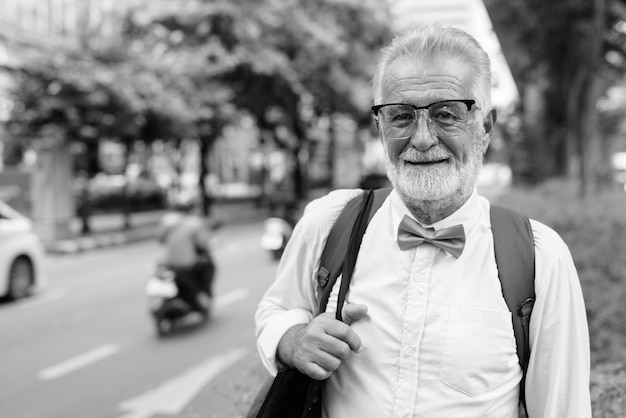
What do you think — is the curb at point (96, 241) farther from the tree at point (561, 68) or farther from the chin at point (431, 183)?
the chin at point (431, 183)

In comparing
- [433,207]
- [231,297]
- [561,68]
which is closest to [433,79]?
[433,207]

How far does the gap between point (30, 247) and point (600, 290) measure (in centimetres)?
751

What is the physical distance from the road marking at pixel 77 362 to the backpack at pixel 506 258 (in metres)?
5.06

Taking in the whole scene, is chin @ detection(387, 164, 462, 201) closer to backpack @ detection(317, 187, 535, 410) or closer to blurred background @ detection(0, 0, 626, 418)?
backpack @ detection(317, 187, 535, 410)

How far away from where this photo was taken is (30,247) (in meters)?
9.91

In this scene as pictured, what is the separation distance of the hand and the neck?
12.4 inches

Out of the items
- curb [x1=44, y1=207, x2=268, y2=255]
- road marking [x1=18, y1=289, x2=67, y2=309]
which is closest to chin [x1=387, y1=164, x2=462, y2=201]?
road marking [x1=18, y1=289, x2=67, y2=309]

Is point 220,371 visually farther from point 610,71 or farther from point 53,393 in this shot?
point 610,71

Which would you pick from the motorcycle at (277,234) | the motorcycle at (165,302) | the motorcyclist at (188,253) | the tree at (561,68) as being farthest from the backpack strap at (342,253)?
the motorcycle at (277,234)

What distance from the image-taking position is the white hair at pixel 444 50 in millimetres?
1744

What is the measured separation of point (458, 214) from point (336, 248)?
0.32m

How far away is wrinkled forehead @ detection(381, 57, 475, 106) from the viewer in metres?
1.74

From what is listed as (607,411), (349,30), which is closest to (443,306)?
(607,411)

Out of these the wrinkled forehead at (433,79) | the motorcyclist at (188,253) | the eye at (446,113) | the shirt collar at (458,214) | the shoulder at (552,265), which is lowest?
the motorcyclist at (188,253)
